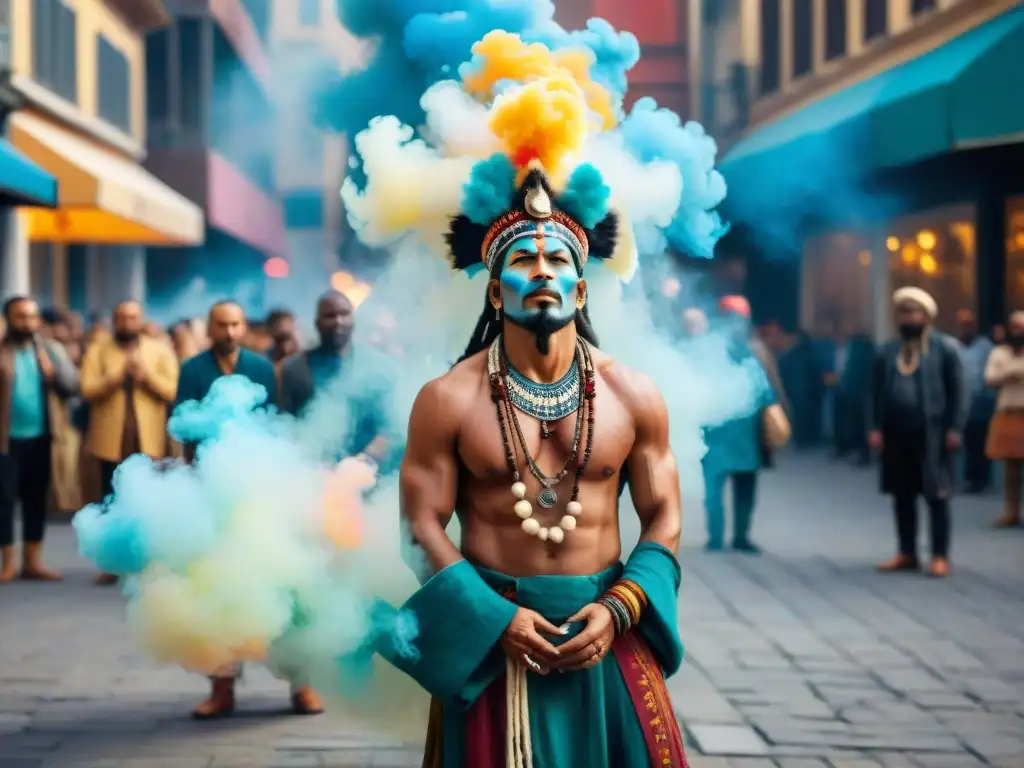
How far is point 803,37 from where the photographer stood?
2473 centimetres

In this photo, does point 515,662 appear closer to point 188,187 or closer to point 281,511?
point 281,511

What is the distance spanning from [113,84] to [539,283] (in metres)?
21.2

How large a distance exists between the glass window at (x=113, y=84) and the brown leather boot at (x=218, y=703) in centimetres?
1765

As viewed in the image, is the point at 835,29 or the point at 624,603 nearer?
the point at 624,603

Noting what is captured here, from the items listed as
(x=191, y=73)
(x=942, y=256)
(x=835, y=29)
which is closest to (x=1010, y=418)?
(x=942, y=256)

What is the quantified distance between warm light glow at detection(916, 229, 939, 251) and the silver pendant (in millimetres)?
15297

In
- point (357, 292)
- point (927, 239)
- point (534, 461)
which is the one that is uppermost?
point (927, 239)

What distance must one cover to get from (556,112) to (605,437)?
85 cm

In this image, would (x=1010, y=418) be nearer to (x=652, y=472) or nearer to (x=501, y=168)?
(x=652, y=472)

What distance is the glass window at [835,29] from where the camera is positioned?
2259 cm

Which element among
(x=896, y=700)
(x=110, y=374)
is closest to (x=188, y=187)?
(x=110, y=374)

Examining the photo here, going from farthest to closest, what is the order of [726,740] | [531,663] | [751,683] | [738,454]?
[738,454] < [751,683] < [726,740] < [531,663]

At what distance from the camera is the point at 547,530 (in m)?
3.88

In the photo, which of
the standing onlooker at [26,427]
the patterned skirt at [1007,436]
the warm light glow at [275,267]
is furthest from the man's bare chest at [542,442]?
the warm light glow at [275,267]
